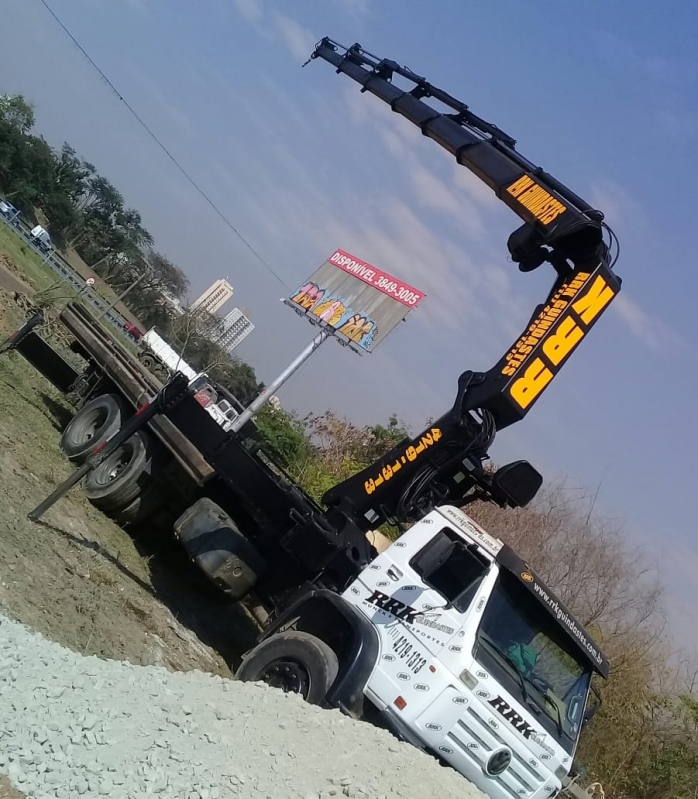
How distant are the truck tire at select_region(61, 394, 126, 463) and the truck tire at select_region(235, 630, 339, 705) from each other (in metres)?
4.31

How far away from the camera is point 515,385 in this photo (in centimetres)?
776

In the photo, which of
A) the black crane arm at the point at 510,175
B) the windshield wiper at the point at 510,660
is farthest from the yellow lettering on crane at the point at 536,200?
the windshield wiper at the point at 510,660

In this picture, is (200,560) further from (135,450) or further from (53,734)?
(53,734)

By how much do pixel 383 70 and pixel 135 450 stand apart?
7.03 m

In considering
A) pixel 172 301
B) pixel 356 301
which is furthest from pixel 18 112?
pixel 356 301

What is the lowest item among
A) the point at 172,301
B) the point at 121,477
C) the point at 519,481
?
the point at 121,477

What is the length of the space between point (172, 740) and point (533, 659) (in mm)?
3354

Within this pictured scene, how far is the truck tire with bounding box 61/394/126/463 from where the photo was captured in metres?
10.3

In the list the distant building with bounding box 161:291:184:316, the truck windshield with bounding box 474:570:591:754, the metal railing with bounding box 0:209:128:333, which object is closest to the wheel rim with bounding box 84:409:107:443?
the truck windshield with bounding box 474:570:591:754

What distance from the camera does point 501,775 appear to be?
6172 millimetres

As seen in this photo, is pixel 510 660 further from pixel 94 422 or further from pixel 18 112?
pixel 18 112

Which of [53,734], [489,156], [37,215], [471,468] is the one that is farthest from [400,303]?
[37,215]

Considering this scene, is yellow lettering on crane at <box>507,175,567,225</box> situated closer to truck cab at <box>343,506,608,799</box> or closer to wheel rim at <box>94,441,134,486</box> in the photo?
truck cab at <box>343,506,608,799</box>

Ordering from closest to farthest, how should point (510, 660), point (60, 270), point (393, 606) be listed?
point (510, 660)
point (393, 606)
point (60, 270)
